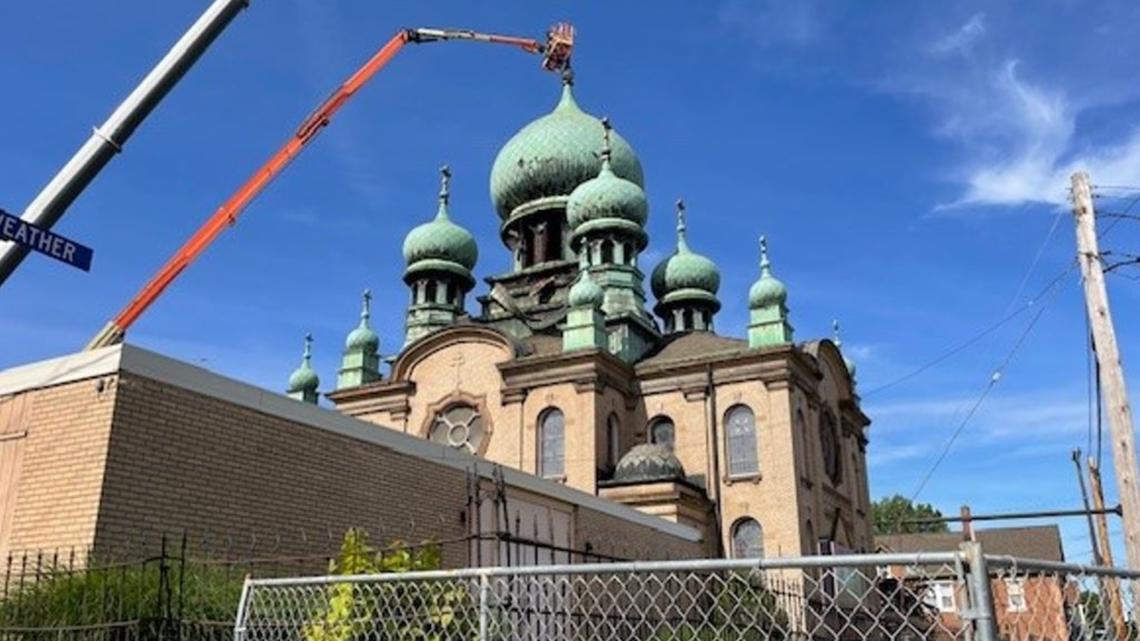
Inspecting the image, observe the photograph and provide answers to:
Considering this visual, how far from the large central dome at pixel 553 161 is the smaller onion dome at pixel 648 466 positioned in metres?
14.7

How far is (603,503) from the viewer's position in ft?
60.6

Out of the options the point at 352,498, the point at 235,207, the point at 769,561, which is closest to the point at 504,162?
the point at 235,207

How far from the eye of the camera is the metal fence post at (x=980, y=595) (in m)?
2.89

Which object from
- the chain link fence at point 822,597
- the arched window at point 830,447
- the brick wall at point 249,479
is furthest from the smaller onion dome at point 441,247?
the chain link fence at point 822,597

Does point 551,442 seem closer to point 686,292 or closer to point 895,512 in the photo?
point 686,292

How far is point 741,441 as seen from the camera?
2802 cm

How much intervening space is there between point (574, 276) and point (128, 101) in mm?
25251

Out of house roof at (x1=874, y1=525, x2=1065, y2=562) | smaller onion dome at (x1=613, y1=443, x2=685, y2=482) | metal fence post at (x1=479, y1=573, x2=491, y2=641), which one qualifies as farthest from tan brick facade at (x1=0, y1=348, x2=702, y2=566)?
house roof at (x1=874, y1=525, x2=1065, y2=562)

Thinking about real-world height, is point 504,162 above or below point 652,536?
above

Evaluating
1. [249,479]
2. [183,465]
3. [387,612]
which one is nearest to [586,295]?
[249,479]

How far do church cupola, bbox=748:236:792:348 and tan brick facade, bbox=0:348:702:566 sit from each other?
57.0ft

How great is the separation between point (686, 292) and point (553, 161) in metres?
7.45

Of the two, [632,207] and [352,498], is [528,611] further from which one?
[632,207]

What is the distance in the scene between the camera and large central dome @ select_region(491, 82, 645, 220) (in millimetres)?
38406
